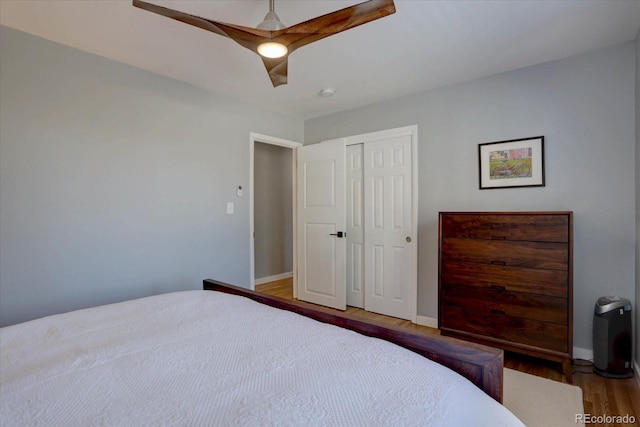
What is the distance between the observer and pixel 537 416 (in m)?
1.85

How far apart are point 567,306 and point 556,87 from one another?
1708 millimetres

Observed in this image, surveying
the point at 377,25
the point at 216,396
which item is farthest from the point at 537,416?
the point at 377,25

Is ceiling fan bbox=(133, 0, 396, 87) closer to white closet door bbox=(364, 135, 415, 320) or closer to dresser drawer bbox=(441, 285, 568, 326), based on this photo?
white closet door bbox=(364, 135, 415, 320)

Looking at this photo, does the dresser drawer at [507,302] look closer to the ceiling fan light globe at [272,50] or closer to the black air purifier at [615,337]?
the black air purifier at [615,337]

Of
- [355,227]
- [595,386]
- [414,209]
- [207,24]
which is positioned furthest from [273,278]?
[207,24]

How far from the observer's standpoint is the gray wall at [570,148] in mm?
2346

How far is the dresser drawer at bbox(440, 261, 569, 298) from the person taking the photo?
88.2 inches

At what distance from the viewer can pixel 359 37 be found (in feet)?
7.31

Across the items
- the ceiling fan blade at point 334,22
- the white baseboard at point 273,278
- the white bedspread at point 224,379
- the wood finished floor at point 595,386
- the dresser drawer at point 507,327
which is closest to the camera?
the white bedspread at point 224,379

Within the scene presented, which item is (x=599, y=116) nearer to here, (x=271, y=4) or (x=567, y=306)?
(x=567, y=306)

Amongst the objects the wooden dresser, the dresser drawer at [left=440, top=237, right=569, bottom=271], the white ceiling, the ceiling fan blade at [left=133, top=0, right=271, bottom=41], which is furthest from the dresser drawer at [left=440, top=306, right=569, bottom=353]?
the ceiling fan blade at [left=133, top=0, right=271, bottom=41]

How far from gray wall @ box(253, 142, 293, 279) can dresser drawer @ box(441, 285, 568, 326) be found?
3.31 meters

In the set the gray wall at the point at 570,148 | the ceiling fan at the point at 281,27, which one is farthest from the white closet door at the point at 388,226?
the ceiling fan at the point at 281,27

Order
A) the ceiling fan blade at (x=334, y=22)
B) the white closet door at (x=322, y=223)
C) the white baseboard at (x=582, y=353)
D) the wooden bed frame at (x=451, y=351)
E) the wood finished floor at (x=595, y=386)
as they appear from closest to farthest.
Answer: the wooden bed frame at (x=451, y=351) → the ceiling fan blade at (x=334, y=22) → the wood finished floor at (x=595, y=386) → the white baseboard at (x=582, y=353) → the white closet door at (x=322, y=223)
